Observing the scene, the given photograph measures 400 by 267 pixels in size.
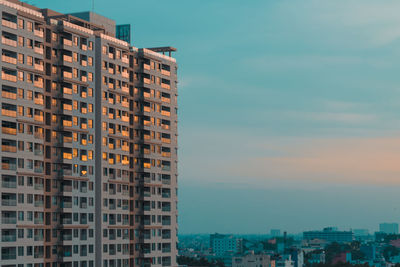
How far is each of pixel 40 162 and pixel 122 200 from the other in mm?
25609

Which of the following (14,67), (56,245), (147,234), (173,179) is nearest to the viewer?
(14,67)

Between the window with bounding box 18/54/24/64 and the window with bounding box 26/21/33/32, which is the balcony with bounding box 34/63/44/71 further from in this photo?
the window with bounding box 26/21/33/32

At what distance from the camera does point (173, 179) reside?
16050 cm

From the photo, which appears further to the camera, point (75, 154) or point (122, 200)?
point (122, 200)

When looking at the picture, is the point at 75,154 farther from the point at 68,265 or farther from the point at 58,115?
the point at 68,265

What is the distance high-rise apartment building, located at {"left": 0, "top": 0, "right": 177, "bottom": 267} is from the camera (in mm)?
118000

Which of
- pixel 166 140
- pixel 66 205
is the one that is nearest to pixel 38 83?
pixel 66 205

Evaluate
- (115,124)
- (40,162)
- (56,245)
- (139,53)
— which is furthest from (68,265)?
(139,53)

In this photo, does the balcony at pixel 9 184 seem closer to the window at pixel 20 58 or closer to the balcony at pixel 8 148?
the balcony at pixel 8 148

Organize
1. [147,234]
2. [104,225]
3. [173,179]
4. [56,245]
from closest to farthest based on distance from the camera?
[56,245], [104,225], [147,234], [173,179]

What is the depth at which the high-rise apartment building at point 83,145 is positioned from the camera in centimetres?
11800

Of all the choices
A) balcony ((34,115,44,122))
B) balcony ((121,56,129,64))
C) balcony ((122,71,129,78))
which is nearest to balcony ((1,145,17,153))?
balcony ((34,115,44,122))

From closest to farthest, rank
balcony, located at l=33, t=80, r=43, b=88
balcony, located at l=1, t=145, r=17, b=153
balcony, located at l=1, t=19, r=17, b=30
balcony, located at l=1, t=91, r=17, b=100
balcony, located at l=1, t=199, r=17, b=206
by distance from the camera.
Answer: balcony, located at l=1, t=199, r=17, b=206, balcony, located at l=1, t=145, r=17, b=153, balcony, located at l=1, t=91, r=17, b=100, balcony, located at l=1, t=19, r=17, b=30, balcony, located at l=33, t=80, r=43, b=88

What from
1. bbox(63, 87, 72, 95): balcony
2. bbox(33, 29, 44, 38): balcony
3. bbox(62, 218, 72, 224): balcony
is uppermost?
bbox(33, 29, 44, 38): balcony
